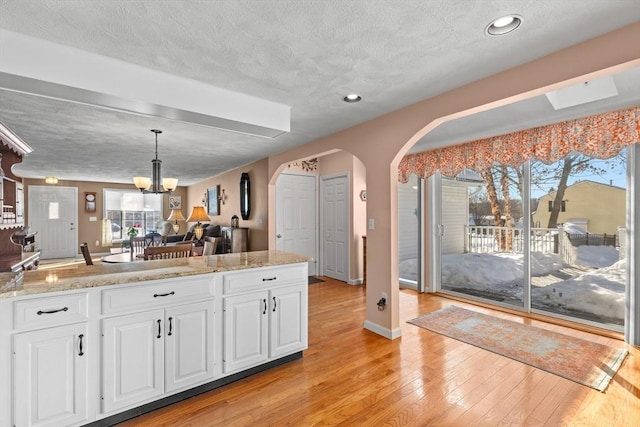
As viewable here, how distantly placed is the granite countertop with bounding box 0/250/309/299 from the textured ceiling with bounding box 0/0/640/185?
1.39 metres

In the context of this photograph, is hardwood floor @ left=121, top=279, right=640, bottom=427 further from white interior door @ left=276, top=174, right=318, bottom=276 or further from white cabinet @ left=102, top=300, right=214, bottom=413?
white interior door @ left=276, top=174, right=318, bottom=276

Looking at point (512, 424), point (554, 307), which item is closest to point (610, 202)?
point (554, 307)

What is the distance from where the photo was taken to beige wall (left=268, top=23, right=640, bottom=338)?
69.4 inches

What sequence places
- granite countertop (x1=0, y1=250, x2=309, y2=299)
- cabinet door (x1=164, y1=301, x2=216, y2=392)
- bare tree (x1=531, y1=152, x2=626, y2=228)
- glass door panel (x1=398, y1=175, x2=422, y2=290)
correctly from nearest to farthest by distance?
granite countertop (x1=0, y1=250, x2=309, y2=299)
cabinet door (x1=164, y1=301, x2=216, y2=392)
bare tree (x1=531, y1=152, x2=626, y2=228)
glass door panel (x1=398, y1=175, x2=422, y2=290)

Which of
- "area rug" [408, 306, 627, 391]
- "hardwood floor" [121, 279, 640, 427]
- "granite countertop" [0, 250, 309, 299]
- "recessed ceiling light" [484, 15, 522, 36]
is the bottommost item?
"hardwood floor" [121, 279, 640, 427]

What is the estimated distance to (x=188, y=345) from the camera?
2.05 m

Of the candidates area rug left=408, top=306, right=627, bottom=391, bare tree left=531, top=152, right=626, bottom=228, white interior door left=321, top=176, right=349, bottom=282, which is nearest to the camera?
area rug left=408, top=306, right=627, bottom=391

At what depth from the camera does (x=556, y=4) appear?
148 centimetres

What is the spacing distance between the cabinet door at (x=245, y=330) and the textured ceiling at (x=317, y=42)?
65.9 inches

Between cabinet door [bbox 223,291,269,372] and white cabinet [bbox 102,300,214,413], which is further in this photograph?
cabinet door [bbox 223,291,269,372]

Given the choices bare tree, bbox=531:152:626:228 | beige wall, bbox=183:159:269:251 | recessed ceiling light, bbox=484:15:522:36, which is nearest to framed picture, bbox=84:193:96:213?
beige wall, bbox=183:159:269:251

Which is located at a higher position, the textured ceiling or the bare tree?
the textured ceiling

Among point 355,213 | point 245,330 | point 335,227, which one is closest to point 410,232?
point 355,213

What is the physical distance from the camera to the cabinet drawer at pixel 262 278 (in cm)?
224
